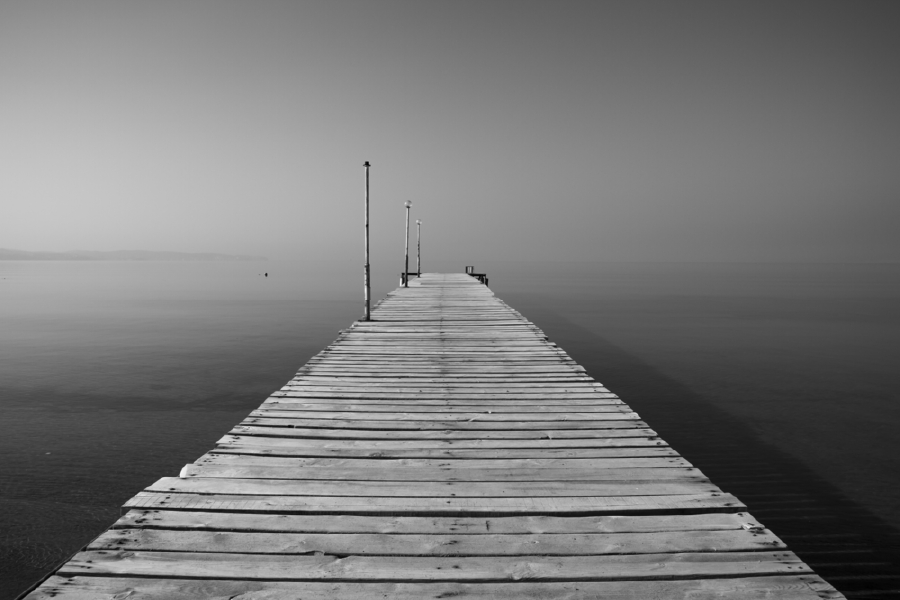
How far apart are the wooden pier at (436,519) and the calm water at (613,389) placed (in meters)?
3.15

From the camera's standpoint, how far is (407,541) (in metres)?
3.21

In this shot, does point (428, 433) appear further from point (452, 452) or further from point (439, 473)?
point (439, 473)

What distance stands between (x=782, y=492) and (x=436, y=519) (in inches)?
267

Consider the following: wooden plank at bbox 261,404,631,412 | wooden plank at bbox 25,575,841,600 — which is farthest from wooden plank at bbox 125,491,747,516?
wooden plank at bbox 261,404,631,412

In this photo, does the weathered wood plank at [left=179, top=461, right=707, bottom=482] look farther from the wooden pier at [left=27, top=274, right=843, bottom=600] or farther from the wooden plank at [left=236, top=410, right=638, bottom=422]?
the wooden plank at [left=236, top=410, right=638, bottom=422]

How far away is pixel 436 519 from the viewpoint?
3492mm

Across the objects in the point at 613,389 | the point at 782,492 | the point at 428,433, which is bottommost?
the point at 782,492

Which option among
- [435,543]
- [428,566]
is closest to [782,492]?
[435,543]

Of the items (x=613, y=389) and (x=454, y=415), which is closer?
(x=454, y=415)

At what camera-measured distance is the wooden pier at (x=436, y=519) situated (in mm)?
2811

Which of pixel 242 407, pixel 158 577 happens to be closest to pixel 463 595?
pixel 158 577

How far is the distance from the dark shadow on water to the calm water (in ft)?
0.09

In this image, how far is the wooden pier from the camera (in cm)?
281

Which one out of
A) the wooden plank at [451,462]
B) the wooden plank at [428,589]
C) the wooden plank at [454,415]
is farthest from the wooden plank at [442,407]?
the wooden plank at [428,589]
